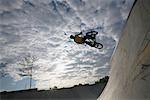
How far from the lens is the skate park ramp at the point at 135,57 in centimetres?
273

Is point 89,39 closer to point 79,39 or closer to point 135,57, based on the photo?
point 79,39

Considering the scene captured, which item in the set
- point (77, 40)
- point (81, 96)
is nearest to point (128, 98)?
point (77, 40)

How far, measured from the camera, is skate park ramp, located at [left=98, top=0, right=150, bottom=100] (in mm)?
2734

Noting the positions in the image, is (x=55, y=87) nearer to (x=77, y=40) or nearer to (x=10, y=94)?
(x=10, y=94)

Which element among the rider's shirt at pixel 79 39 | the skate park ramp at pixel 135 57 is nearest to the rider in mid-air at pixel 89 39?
the rider's shirt at pixel 79 39

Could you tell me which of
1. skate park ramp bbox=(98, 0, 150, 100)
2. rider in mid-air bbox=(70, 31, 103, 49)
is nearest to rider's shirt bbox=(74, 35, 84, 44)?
rider in mid-air bbox=(70, 31, 103, 49)

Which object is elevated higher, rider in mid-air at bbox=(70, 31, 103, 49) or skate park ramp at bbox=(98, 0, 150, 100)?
rider in mid-air at bbox=(70, 31, 103, 49)

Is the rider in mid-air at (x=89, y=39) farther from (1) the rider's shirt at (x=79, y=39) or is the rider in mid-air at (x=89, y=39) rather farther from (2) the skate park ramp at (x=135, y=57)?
(2) the skate park ramp at (x=135, y=57)

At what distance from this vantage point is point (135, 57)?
310 cm

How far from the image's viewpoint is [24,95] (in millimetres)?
12531

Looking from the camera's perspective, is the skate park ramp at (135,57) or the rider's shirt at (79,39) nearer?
the skate park ramp at (135,57)

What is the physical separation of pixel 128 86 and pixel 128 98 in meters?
0.21

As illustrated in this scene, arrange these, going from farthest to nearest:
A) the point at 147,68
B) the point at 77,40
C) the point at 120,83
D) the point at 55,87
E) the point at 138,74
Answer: the point at 55,87 < the point at 77,40 < the point at 120,83 < the point at 138,74 < the point at 147,68

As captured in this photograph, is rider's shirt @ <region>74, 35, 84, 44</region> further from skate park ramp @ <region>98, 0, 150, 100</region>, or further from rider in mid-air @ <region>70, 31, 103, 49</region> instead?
skate park ramp @ <region>98, 0, 150, 100</region>
